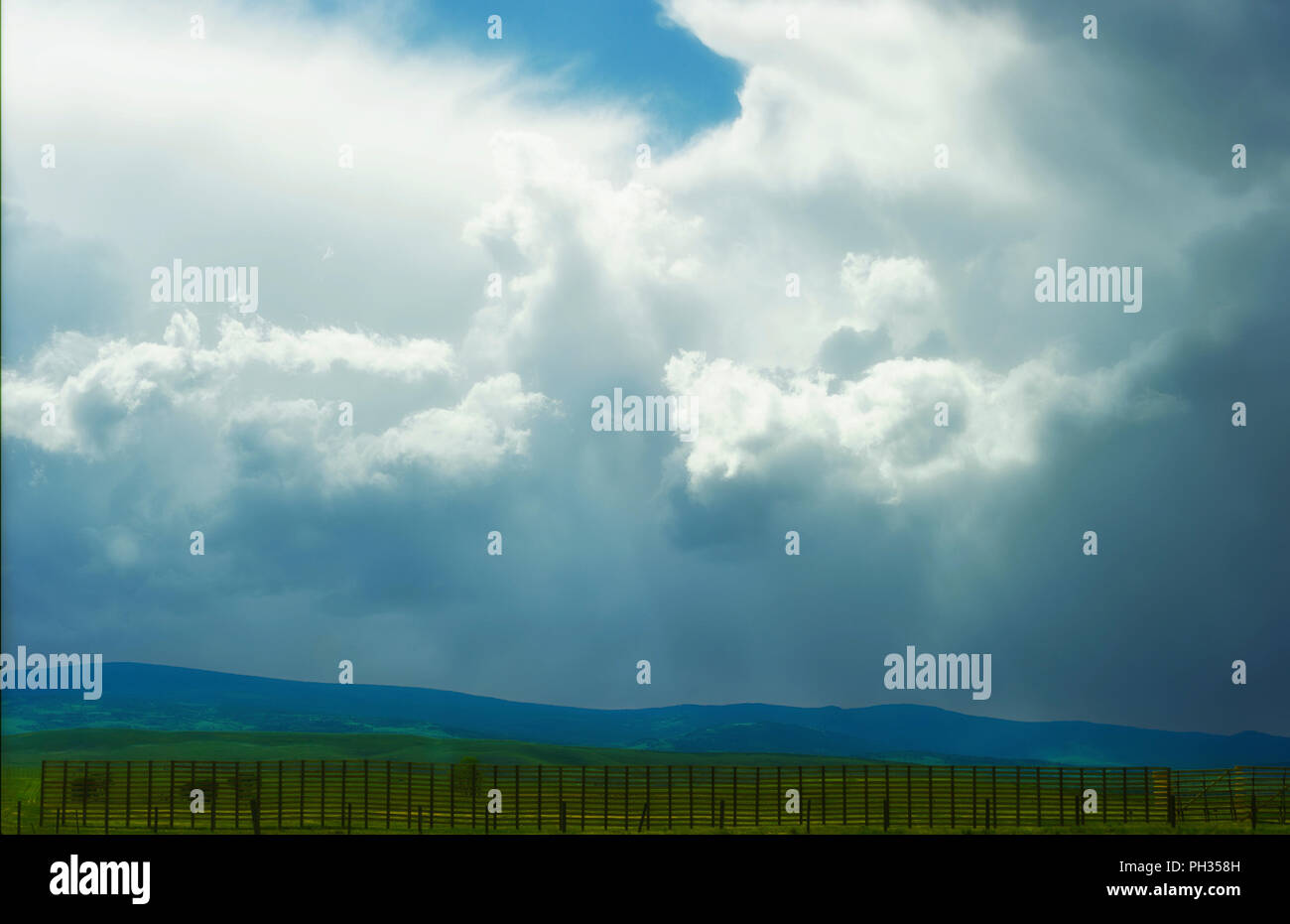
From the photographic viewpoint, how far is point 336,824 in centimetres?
5325

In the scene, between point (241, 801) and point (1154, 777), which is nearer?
point (1154, 777)

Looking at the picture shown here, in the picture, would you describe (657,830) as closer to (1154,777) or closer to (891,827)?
(891,827)

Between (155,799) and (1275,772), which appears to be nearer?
(1275,772)

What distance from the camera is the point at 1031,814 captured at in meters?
56.8
